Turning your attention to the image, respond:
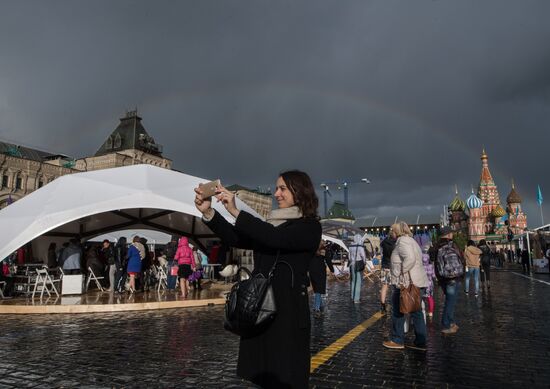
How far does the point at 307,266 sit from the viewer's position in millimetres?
2586

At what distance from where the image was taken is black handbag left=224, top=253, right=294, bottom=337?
2.28m

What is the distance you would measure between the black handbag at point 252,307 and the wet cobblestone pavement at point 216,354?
2.63m

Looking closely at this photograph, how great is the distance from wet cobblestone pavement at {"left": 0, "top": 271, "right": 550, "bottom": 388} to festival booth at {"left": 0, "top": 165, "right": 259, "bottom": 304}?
403 cm

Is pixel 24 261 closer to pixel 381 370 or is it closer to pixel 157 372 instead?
pixel 157 372

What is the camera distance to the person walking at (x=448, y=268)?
289 inches

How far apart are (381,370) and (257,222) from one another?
376 cm

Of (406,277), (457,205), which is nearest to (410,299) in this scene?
(406,277)

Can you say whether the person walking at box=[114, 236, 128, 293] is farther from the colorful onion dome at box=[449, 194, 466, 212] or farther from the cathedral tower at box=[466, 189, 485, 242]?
the colorful onion dome at box=[449, 194, 466, 212]

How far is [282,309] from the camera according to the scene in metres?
2.39

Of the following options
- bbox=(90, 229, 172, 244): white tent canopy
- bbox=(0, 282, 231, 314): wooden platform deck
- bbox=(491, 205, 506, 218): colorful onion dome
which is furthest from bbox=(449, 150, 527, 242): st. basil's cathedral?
bbox=(0, 282, 231, 314): wooden platform deck

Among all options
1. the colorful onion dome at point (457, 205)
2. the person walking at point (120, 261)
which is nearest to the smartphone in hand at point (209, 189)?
the person walking at point (120, 261)

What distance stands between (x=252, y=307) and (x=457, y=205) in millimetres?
141300

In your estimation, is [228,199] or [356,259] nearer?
[228,199]

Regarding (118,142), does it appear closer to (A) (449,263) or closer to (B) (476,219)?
(A) (449,263)
